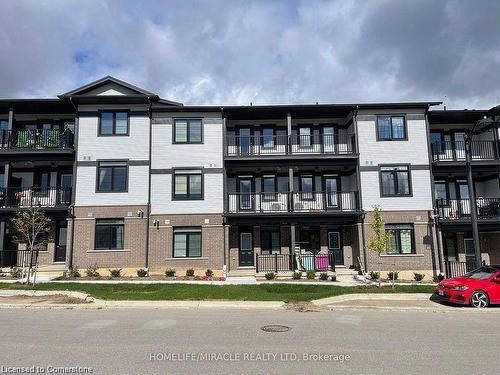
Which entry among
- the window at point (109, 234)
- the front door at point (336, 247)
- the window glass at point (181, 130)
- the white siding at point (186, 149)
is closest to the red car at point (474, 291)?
the front door at point (336, 247)

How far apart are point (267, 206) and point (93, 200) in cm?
966

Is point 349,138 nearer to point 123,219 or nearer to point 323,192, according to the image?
Answer: point 323,192

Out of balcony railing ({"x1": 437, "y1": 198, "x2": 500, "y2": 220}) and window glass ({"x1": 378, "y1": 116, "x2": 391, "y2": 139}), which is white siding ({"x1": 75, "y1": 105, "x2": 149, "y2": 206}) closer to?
window glass ({"x1": 378, "y1": 116, "x2": 391, "y2": 139})

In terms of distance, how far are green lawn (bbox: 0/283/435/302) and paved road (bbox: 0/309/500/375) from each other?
6.66ft

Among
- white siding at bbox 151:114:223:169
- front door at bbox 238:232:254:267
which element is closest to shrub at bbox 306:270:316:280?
front door at bbox 238:232:254:267

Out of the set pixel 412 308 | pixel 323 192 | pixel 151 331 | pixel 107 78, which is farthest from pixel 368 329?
pixel 107 78

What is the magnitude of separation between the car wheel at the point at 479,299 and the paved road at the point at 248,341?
1.50 m

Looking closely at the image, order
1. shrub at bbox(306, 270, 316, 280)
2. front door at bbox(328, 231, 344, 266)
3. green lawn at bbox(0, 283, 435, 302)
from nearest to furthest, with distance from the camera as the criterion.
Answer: green lawn at bbox(0, 283, 435, 302), shrub at bbox(306, 270, 316, 280), front door at bbox(328, 231, 344, 266)

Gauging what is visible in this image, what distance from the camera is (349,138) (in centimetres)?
2545

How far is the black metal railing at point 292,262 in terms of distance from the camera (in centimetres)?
2328

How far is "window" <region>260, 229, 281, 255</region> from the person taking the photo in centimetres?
2528

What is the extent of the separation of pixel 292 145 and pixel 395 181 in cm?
621

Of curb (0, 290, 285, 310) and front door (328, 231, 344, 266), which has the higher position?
front door (328, 231, 344, 266)

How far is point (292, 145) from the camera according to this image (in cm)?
2572
